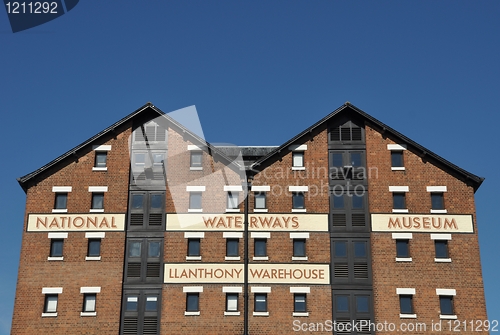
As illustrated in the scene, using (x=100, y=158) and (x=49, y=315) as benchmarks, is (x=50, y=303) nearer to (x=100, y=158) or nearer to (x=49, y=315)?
(x=49, y=315)

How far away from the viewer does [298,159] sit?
4844 cm

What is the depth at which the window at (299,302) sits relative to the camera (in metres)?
44.7

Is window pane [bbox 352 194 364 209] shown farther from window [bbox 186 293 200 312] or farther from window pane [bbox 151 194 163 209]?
window pane [bbox 151 194 163 209]

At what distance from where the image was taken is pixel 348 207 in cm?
4684

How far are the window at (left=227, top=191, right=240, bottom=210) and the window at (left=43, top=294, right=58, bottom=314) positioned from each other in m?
11.8

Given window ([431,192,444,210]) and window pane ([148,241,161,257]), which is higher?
window ([431,192,444,210])

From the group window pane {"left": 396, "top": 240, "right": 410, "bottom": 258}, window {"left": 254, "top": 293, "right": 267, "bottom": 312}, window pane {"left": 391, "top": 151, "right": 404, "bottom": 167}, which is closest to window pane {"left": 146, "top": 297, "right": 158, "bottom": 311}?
window {"left": 254, "top": 293, "right": 267, "bottom": 312}

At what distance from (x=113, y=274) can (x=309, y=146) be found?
14.7 meters

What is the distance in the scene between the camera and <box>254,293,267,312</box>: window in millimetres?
44734

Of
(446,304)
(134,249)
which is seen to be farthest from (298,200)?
(446,304)

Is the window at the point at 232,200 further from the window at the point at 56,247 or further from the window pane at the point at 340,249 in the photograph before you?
the window at the point at 56,247

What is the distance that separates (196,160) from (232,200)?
356 centimetres

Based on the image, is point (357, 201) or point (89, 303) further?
point (357, 201)

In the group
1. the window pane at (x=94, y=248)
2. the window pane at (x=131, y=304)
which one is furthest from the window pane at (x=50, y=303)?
the window pane at (x=131, y=304)
